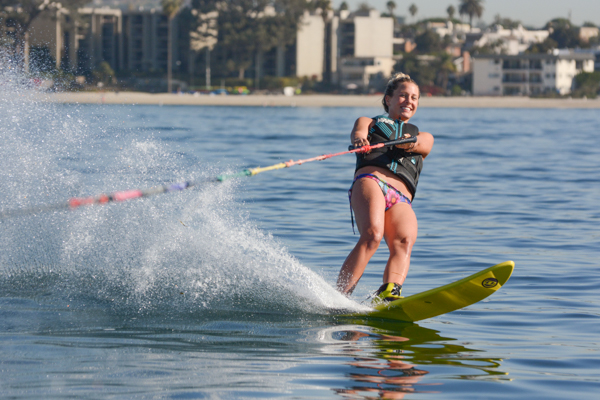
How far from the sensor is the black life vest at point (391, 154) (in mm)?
5164

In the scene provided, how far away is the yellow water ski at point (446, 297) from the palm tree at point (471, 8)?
15599 centimetres

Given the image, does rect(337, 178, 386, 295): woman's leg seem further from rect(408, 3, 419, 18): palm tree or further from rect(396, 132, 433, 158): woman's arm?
rect(408, 3, 419, 18): palm tree

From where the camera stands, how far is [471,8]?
6024 inches

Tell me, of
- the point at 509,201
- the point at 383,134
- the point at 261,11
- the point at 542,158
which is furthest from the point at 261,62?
the point at 383,134

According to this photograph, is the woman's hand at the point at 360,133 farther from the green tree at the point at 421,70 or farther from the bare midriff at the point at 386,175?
the green tree at the point at 421,70

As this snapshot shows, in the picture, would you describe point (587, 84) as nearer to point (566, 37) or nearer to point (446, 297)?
point (566, 37)

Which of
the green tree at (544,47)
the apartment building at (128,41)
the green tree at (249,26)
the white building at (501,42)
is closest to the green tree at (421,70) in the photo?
the green tree at (249,26)

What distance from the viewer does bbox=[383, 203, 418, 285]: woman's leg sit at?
5.07 m

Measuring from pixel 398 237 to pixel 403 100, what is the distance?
37.4 inches

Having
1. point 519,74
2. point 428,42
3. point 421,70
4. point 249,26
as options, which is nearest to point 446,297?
point 421,70

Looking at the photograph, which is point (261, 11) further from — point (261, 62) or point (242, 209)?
point (242, 209)

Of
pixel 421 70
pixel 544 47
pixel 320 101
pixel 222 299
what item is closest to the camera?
pixel 222 299

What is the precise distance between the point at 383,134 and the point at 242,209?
560 cm

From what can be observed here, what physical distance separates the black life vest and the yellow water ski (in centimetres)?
75
